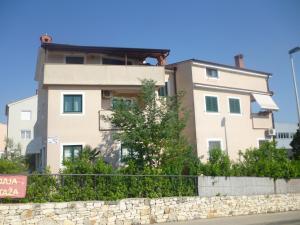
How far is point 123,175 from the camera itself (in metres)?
17.3

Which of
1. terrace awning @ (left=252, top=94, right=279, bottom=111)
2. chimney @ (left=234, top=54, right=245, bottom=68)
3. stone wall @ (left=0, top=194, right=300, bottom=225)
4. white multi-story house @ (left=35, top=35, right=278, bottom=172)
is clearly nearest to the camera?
stone wall @ (left=0, top=194, right=300, bottom=225)

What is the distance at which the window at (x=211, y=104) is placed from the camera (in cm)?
2783

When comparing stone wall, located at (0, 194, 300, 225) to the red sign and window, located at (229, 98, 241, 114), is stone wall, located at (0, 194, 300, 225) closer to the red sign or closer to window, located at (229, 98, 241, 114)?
the red sign

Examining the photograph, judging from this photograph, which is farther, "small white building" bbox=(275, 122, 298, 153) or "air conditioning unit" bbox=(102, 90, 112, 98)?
"small white building" bbox=(275, 122, 298, 153)

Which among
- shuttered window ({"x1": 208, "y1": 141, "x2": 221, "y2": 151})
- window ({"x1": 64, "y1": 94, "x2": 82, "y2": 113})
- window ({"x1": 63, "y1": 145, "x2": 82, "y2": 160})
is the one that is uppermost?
window ({"x1": 64, "y1": 94, "x2": 82, "y2": 113})

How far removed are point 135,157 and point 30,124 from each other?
33.3 m

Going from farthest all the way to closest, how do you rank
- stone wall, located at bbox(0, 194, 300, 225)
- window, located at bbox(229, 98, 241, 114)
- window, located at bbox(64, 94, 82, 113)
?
window, located at bbox(229, 98, 241, 114) < window, located at bbox(64, 94, 82, 113) < stone wall, located at bbox(0, 194, 300, 225)

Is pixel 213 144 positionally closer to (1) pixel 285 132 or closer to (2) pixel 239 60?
(2) pixel 239 60

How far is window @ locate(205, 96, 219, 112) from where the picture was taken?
91.3ft

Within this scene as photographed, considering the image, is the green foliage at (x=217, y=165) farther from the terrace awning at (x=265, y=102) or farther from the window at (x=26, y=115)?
the window at (x=26, y=115)

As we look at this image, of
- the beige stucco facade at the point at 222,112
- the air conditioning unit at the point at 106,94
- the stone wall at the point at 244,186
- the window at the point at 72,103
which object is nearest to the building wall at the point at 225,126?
the beige stucco facade at the point at 222,112

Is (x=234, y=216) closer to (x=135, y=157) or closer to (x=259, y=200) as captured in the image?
(x=259, y=200)

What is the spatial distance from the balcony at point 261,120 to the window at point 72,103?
15201 millimetres

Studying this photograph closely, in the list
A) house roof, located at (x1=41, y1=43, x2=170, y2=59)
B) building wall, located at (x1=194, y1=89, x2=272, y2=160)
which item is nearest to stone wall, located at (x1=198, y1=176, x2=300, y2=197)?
building wall, located at (x1=194, y1=89, x2=272, y2=160)
